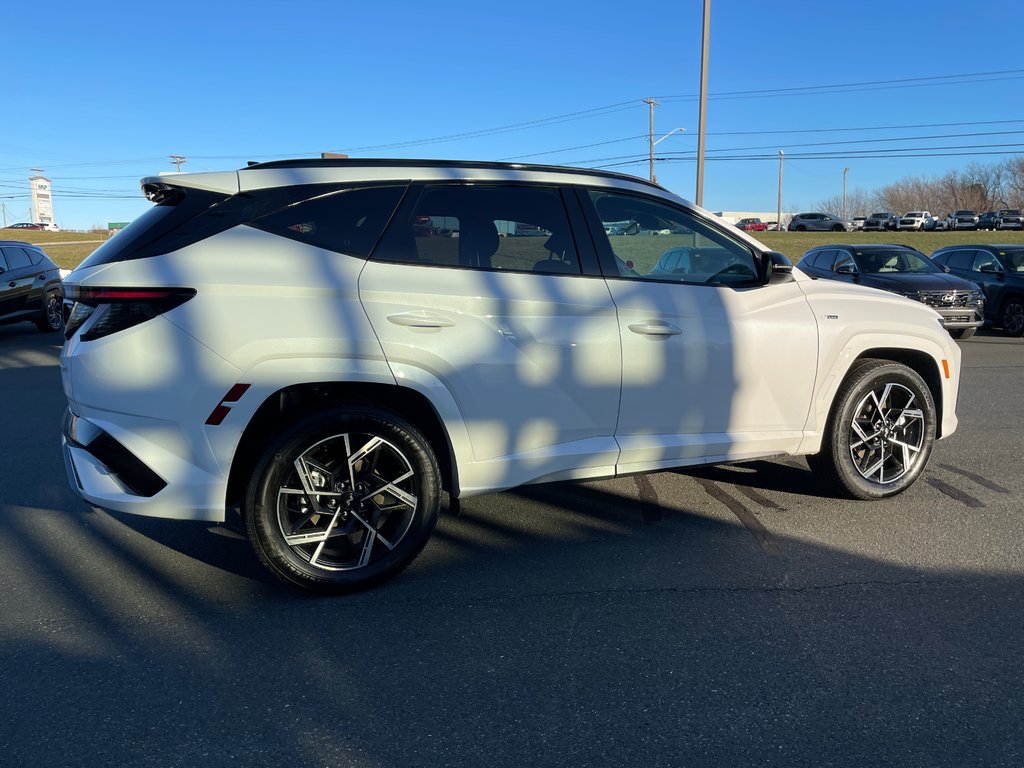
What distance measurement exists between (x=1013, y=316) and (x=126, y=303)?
1583 centimetres

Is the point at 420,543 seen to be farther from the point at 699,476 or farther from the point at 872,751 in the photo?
the point at 699,476

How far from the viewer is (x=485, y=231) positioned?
3.93 m

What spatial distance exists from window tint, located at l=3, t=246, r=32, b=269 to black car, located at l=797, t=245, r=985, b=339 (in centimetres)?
1414

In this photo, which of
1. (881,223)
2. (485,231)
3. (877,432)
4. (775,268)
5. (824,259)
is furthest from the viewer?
(881,223)

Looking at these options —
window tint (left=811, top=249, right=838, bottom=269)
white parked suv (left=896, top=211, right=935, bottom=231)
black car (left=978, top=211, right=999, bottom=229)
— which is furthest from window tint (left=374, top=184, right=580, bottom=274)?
black car (left=978, top=211, right=999, bottom=229)

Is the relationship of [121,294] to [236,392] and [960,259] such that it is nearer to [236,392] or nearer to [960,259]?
[236,392]

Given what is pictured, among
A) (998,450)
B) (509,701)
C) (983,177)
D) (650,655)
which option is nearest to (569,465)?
(650,655)

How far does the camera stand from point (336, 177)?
370cm

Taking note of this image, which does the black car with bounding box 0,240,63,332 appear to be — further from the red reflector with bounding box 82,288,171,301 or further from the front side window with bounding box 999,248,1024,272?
the front side window with bounding box 999,248,1024,272

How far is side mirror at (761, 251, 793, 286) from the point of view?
435 centimetres

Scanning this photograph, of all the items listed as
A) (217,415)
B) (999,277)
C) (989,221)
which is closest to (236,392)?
(217,415)

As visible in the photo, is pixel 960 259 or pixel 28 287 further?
pixel 960 259

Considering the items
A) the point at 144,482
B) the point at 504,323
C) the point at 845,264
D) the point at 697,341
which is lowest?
the point at 144,482

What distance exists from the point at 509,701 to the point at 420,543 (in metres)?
1.10
